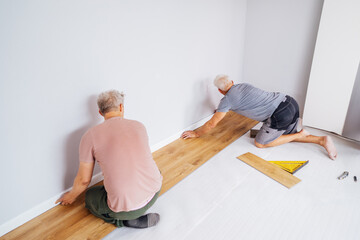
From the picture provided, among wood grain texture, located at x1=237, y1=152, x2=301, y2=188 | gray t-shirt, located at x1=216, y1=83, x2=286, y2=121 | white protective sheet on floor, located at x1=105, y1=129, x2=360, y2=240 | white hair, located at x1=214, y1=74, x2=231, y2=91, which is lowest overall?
white protective sheet on floor, located at x1=105, y1=129, x2=360, y2=240

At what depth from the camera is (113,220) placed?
168 centimetres

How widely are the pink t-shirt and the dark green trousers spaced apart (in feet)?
0.23

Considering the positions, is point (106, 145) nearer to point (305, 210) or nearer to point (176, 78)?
point (176, 78)

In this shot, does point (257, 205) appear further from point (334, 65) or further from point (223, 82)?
point (334, 65)

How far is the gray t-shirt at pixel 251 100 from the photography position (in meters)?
2.48

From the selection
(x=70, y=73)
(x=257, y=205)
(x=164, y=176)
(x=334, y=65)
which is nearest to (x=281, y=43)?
(x=334, y=65)

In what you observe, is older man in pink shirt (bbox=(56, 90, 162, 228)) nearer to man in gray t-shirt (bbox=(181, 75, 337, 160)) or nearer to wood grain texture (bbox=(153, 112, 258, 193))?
wood grain texture (bbox=(153, 112, 258, 193))

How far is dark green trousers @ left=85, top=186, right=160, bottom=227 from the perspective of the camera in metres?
1.57

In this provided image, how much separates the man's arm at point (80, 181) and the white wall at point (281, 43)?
2.99 m

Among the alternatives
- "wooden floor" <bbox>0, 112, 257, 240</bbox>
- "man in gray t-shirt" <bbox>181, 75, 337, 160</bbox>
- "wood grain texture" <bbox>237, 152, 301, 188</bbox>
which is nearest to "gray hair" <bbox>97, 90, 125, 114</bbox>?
"wooden floor" <bbox>0, 112, 257, 240</bbox>

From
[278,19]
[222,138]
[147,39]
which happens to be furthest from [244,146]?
[278,19]

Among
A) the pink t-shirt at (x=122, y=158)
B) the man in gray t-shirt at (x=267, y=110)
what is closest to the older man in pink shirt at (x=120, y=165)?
the pink t-shirt at (x=122, y=158)

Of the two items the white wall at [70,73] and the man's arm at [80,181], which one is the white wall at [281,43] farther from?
the man's arm at [80,181]

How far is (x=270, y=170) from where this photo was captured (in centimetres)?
220
